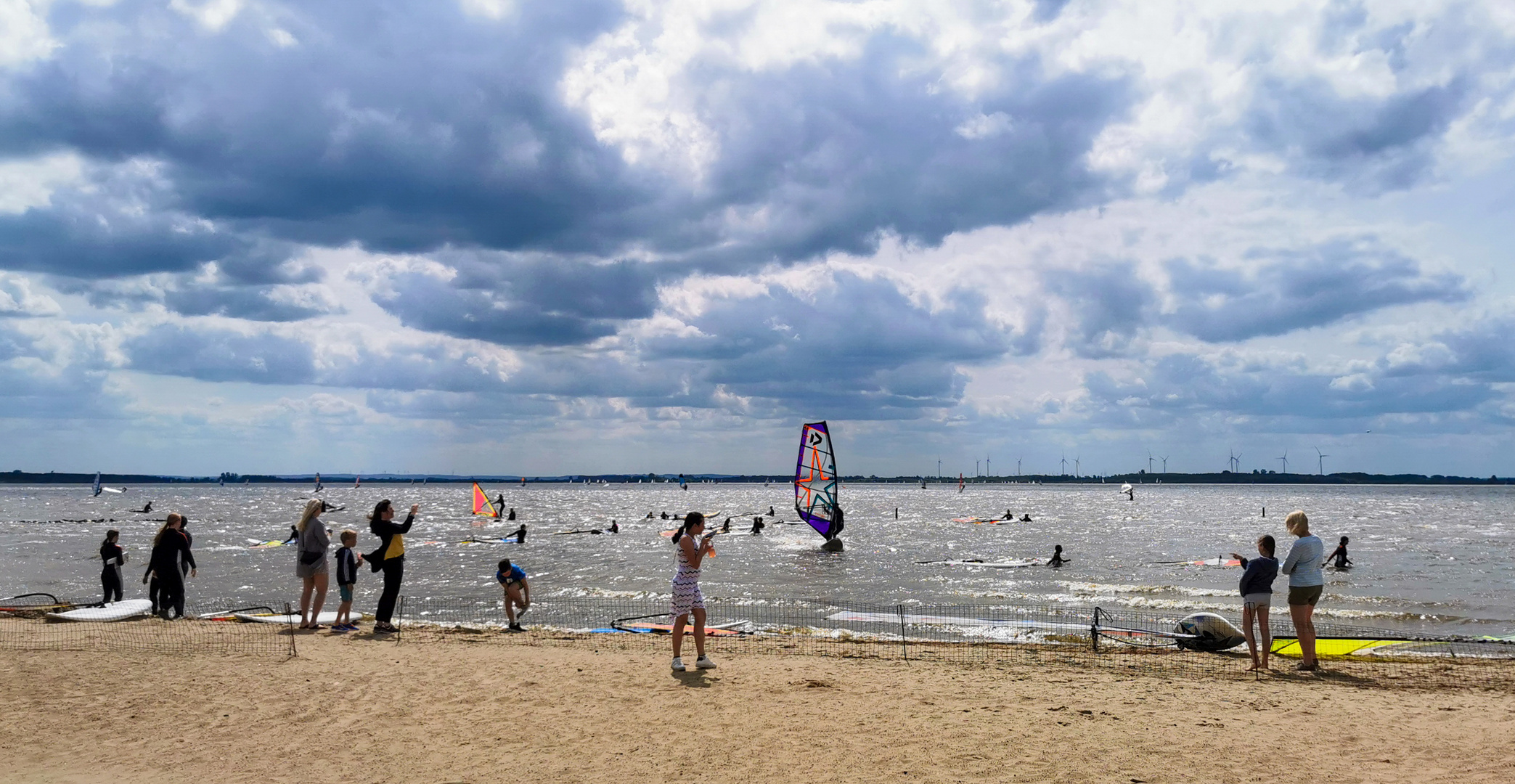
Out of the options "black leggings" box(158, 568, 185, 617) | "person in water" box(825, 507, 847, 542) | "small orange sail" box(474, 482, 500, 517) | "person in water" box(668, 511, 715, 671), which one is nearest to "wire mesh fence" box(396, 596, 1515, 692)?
"person in water" box(668, 511, 715, 671)

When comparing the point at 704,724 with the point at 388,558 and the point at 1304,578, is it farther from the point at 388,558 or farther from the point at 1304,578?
the point at 1304,578

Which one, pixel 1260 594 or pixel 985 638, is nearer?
pixel 1260 594

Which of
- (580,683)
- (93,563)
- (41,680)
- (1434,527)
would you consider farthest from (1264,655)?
(1434,527)

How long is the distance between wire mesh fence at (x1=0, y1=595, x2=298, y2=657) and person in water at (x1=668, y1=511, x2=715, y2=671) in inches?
155

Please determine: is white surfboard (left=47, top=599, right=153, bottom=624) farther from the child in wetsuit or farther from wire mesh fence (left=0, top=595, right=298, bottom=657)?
→ the child in wetsuit

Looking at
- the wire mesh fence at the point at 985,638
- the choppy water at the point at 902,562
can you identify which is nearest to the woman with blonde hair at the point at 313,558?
the wire mesh fence at the point at 985,638

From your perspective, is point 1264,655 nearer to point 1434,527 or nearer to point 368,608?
point 368,608

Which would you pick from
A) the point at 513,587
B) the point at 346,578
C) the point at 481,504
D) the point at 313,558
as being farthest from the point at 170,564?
the point at 481,504

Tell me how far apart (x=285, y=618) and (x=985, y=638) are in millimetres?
9799

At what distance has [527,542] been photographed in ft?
130

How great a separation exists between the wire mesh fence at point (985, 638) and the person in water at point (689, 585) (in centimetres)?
174

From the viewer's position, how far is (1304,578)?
8570 mm

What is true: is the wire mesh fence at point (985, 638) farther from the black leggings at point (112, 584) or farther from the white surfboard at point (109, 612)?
the black leggings at point (112, 584)

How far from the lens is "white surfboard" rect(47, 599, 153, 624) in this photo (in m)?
12.1
